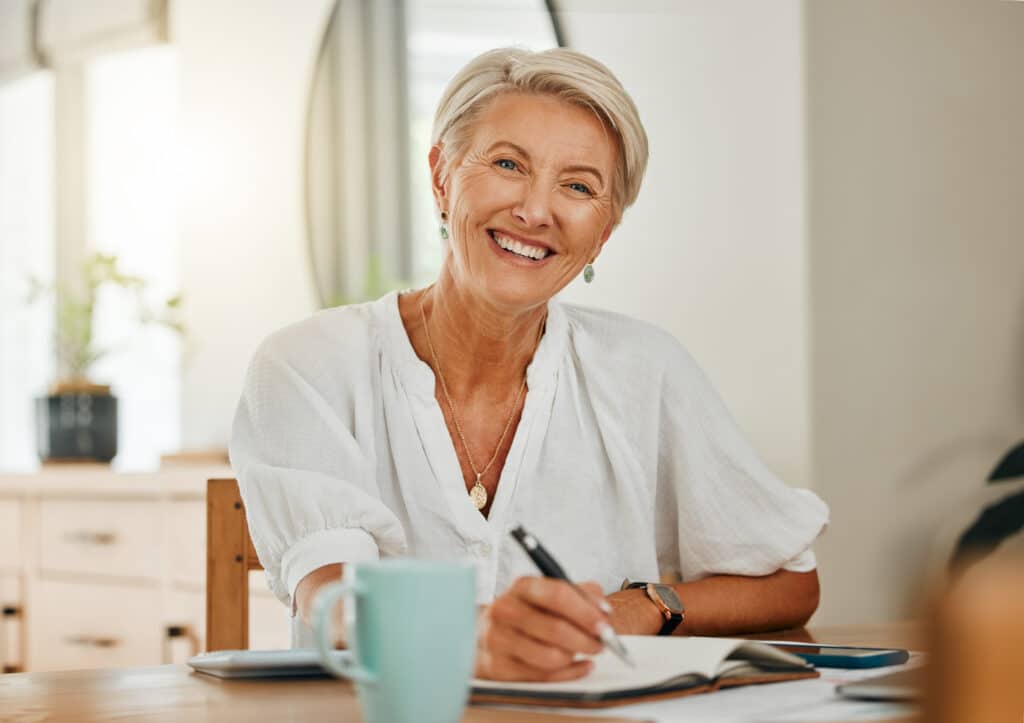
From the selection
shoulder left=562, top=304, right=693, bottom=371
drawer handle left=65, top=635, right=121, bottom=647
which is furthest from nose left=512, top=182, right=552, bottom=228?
drawer handle left=65, top=635, right=121, bottom=647

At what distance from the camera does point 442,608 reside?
62 cm

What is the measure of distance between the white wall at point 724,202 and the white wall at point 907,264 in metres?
0.04

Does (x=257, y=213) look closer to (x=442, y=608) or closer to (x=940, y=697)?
(x=442, y=608)

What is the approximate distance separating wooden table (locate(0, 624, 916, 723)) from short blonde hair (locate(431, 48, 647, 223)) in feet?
2.49

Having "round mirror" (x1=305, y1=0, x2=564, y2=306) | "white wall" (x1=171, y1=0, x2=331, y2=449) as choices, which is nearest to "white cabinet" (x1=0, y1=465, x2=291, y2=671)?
"white wall" (x1=171, y1=0, x2=331, y2=449)

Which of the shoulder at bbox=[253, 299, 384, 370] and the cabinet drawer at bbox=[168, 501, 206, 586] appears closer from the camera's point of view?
the shoulder at bbox=[253, 299, 384, 370]

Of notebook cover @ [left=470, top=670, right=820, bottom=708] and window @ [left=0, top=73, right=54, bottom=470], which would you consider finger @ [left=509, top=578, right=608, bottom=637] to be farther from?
window @ [left=0, top=73, right=54, bottom=470]

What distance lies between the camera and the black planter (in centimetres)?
317

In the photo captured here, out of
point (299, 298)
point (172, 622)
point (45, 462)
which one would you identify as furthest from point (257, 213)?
point (172, 622)

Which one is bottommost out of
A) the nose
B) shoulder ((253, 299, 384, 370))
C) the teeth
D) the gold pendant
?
the gold pendant

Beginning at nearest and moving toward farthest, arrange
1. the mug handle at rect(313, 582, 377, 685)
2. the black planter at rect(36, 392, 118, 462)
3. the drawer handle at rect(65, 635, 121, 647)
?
the mug handle at rect(313, 582, 377, 685) → the drawer handle at rect(65, 635, 121, 647) → the black planter at rect(36, 392, 118, 462)

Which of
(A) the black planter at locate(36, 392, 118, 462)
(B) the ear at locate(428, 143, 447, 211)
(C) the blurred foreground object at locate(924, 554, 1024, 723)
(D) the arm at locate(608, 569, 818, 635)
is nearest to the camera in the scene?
(C) the blurred foreground object at locate(924, 554, 1024, 723)

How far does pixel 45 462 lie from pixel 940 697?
→ 3.10m

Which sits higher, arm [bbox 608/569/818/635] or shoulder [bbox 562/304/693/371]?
shoulder [bbox 562/304/693/371]
